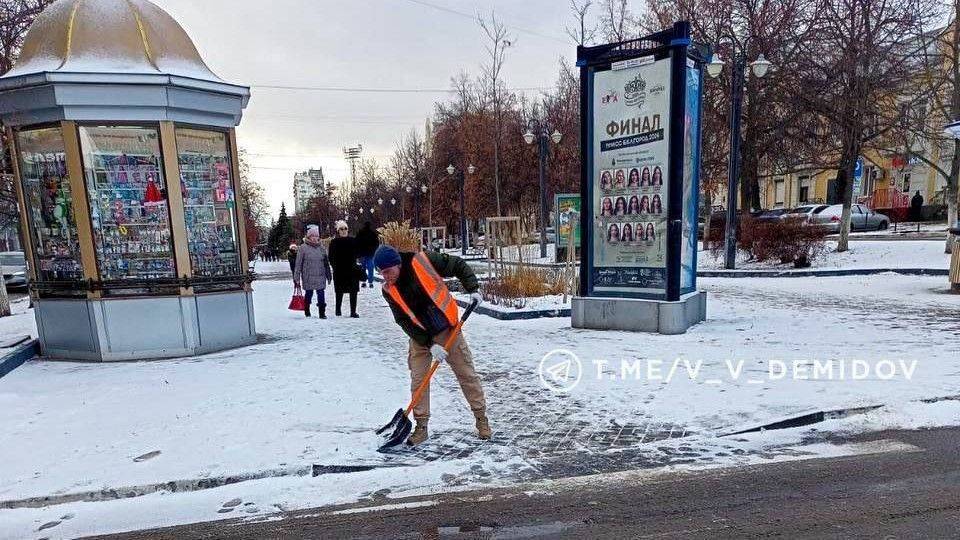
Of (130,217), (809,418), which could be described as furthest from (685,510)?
(130,217)

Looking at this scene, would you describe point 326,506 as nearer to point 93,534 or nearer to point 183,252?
point 93,534

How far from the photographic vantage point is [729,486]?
367 cm

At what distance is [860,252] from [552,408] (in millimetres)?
16660

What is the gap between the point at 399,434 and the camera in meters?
4.46


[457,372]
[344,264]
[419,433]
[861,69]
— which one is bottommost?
[419,433]

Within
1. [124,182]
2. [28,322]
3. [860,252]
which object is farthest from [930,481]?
[860,252]

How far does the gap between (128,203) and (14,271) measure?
749 inches

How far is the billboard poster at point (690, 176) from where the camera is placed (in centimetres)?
820

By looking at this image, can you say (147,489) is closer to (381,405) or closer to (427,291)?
(381,405)

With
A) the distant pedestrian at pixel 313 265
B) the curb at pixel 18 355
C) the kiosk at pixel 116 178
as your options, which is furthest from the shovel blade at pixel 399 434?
the distant pedestrian at pixel 313 265

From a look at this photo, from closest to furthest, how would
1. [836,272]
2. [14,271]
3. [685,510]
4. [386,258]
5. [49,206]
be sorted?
[685,510]
[386,258]
[49,206]
[836,272]
[14,271]

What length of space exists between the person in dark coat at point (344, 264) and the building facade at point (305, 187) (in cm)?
6687

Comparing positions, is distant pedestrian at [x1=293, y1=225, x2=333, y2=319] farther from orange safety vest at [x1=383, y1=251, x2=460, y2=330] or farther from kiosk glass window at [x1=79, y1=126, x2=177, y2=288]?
orange safety vest at [x1=383, y1=251, x2=460, y2=330]

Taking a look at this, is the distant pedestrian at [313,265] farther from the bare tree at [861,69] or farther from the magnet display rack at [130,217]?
the bare tree at [861,69]
